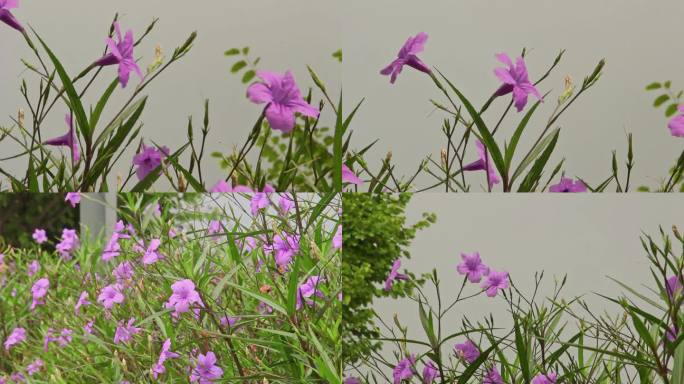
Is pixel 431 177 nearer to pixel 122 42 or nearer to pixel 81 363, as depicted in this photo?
pixel 122 42

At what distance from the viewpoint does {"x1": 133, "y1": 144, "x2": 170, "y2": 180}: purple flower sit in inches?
64.2

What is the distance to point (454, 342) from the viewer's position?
167 centimetres

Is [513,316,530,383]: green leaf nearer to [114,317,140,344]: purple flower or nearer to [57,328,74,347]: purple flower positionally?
[114,317,140,344]: purple flower

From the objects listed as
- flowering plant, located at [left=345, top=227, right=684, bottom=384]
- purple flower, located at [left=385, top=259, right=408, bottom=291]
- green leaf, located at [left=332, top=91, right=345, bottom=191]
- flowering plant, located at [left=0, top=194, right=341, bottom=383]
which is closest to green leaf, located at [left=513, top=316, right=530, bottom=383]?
flowering plant, located at [left=345, top=227, right=684, bottom=384]

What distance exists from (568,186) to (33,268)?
1.22m

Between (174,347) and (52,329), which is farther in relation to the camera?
(52,329)

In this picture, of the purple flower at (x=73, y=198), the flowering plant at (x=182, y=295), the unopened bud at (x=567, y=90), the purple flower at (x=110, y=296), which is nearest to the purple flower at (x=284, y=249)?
the flowering plant at (x=182, y=295)

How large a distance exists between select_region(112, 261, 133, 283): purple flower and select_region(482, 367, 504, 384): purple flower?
2.63 ft

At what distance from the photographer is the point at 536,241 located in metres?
1.67

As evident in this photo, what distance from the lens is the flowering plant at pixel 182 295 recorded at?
1442mm

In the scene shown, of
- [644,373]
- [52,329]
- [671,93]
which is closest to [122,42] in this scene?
[52,329]

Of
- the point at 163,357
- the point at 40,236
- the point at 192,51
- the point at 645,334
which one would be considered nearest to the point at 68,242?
the point at 40,236

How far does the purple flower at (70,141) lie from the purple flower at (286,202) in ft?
1.46

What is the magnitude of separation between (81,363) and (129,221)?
0.32m
